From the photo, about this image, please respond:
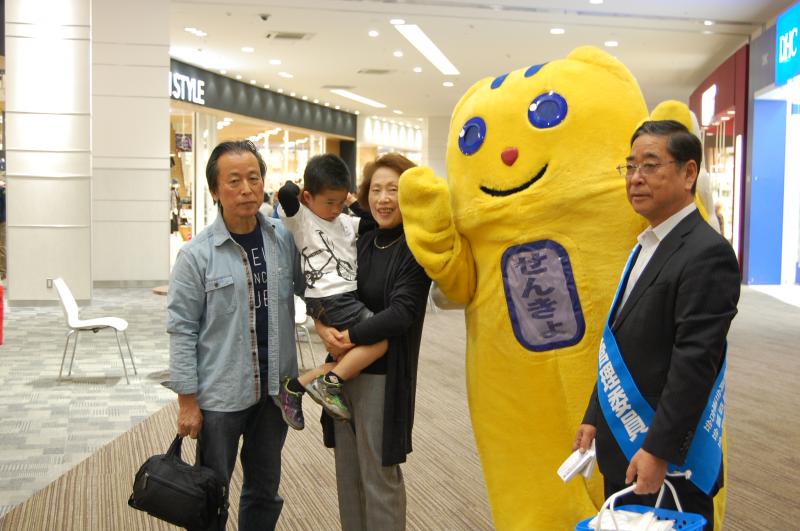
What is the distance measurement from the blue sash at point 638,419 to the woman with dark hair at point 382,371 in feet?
2.33

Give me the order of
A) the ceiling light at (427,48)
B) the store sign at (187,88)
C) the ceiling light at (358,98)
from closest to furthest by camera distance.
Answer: the ceiling light at (427,48), the store sign at (187,88), the ceiling light at (358,98)

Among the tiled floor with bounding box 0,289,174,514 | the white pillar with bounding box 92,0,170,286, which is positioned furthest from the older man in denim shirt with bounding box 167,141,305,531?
the white pillar with bounding box 92,0,170,286

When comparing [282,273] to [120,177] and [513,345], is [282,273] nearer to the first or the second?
[513,345]

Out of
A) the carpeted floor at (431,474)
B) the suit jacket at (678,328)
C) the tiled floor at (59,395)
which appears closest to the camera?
the suit jacket at (678,328)

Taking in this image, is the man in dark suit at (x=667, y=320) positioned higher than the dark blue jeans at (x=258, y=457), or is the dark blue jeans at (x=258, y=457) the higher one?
the man in dark suit at (x=667, y=320)

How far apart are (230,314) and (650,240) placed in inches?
48.0

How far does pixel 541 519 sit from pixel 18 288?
30.0 ft

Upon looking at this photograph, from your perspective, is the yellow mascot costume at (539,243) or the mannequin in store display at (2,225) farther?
the mannequin in store display at (2,225)

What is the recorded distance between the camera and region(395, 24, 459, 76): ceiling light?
13.5m

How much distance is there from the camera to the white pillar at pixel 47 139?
9.95 metres

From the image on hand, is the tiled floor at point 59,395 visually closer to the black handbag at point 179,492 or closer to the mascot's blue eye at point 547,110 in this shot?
the black handbag at point 179,492

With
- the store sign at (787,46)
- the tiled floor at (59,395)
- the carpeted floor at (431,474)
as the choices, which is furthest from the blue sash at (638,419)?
the store sign at (787,46)

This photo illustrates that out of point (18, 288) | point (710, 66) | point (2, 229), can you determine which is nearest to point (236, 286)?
point (18, 288)

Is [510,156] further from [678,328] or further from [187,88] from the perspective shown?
[187,88]
